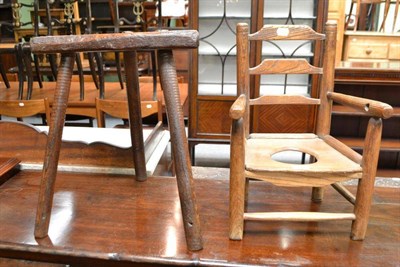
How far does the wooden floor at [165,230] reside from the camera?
0.89 m

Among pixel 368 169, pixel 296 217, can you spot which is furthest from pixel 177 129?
pixel 368 169

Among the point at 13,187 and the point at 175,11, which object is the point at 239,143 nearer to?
the point at 13,187

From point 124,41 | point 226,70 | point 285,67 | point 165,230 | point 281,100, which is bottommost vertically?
point 165,230

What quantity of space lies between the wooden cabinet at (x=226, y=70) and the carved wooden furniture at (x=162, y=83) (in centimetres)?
179

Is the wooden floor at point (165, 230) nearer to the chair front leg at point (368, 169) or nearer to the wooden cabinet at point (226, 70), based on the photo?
the chair front leg at point (368, 169)

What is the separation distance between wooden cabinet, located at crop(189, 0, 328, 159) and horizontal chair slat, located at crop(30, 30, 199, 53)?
1.80m

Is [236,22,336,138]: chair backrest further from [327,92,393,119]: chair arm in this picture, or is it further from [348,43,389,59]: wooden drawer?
[348,43,389,59]: wooden drawer

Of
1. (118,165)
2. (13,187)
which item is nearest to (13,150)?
(13,187)

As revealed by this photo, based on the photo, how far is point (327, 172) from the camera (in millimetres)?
868

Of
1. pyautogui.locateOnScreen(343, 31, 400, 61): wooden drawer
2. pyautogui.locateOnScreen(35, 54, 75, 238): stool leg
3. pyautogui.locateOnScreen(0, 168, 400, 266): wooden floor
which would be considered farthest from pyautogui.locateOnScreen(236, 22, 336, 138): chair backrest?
pyautogui.locateOnScreen(343, 31, 400, 61): wooden drawer

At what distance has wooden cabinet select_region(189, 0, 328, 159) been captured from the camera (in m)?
2.61

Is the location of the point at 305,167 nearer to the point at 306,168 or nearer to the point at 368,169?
the point at 306,168

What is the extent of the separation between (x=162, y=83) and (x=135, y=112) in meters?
0.39

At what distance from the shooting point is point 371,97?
265 cm
